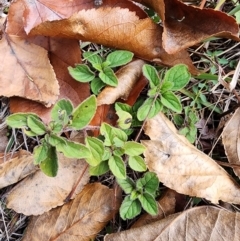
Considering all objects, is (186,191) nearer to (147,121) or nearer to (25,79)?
(147,121)

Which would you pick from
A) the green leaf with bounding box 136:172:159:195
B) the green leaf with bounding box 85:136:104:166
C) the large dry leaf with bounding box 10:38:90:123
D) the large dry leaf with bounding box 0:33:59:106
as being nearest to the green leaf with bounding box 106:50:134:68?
the large dry leaf with bounding box 10:38:90:123

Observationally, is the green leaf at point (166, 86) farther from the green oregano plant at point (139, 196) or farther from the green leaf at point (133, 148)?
the green oregano plant at point (139, 196)

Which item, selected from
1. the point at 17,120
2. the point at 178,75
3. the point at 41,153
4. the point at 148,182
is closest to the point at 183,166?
the point at 148,182

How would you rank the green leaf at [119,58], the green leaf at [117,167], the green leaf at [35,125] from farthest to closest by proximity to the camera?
the green leaf at [119,58], the green leaf at [117,167], the green leaf at [35,125]

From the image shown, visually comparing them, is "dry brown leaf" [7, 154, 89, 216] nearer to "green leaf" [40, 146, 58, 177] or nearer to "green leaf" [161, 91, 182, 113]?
"green leaf" [40, 146, 58, 177]

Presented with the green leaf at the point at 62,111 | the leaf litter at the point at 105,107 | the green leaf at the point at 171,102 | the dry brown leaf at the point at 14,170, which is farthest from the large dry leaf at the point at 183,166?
the dry brown leaf at the point at 14,170

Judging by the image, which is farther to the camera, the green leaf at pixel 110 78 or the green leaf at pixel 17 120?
the green leaf at pixel 110 78

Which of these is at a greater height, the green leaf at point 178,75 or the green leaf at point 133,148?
the green leaf at point 178,75
